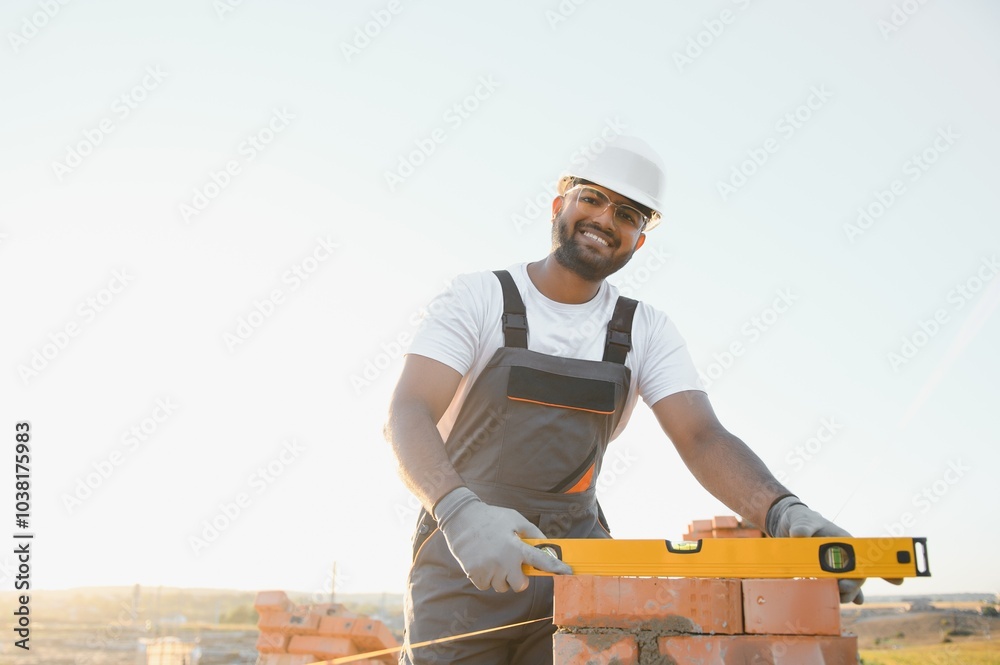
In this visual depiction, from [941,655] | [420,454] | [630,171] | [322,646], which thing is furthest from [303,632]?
[941,655]

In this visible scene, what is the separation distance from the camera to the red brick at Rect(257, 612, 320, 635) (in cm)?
901

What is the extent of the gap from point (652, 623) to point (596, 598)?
0.14 meters

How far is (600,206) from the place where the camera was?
8.85 feet

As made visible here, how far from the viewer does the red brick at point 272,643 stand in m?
9.12

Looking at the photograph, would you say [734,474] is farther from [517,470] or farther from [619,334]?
[517,470]

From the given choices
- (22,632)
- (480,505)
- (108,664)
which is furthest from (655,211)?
(108,664)

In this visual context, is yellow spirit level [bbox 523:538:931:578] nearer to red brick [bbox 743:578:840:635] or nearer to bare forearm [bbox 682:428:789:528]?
red brick [bbox 743:578:840:635]

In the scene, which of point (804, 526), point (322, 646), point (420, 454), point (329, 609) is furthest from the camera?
point (329, 609)

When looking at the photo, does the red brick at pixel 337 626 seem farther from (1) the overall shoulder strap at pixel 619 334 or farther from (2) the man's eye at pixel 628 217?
(2) the man's eye at pixel 628 217

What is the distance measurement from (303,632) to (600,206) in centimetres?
814

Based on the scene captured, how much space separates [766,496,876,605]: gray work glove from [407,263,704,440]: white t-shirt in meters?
0.59

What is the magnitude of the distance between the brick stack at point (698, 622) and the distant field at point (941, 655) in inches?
452

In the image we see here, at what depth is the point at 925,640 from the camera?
16953 millimetres

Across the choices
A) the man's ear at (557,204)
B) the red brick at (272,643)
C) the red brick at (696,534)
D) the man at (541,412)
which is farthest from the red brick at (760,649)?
the red brick at (272,643)
